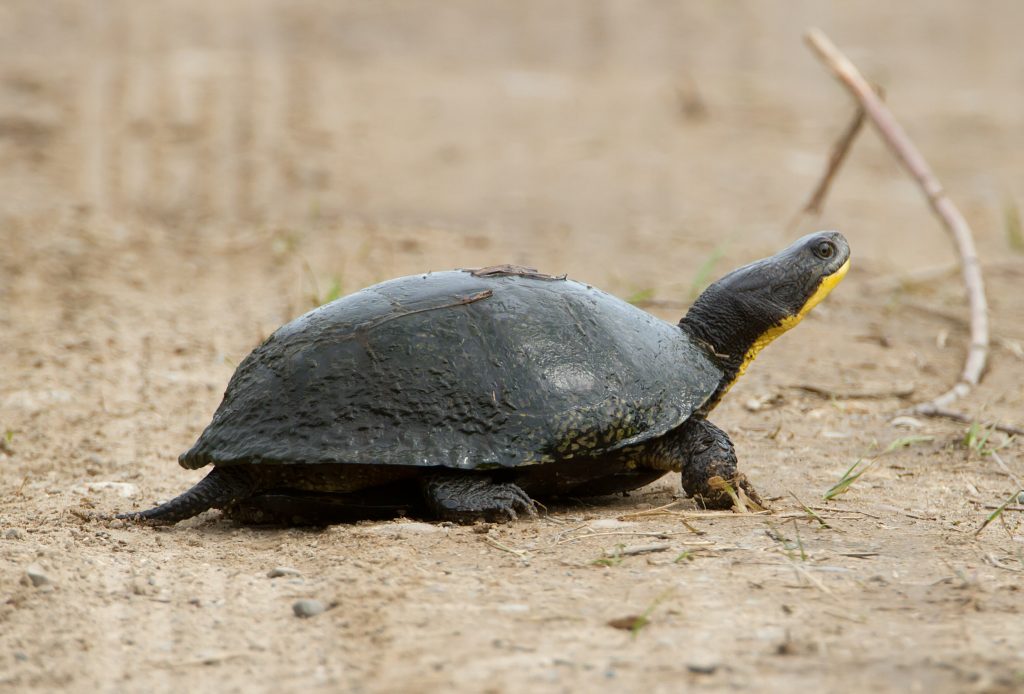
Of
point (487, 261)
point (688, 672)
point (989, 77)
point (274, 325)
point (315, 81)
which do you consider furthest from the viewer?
point (989, 77)

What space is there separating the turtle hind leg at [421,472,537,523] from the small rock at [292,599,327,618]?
69 centimetres

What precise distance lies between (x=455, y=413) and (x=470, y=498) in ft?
0.85

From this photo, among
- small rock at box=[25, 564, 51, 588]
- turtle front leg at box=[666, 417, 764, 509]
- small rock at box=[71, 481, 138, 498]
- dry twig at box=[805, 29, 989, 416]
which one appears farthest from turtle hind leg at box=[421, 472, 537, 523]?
dry twig at box=[805, 29, 989, 416]

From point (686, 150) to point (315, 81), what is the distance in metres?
3.66

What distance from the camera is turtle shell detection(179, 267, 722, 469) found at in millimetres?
3545

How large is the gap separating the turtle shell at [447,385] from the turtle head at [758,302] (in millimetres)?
399

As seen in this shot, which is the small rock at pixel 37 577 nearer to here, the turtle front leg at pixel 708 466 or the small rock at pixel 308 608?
the small rock at pixel 308 608

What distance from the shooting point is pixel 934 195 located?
20.9ft

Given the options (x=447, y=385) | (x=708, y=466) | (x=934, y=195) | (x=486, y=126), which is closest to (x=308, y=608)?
(x=447, y=385)

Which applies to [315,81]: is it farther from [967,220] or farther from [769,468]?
[769,468]

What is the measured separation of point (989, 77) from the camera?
13312mm

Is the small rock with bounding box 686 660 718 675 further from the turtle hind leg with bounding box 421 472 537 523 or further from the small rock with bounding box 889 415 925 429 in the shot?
the small rock with bounding box 889 415 925 429

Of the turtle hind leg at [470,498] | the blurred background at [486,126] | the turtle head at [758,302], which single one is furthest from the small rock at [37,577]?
the blurred background at [486,126]

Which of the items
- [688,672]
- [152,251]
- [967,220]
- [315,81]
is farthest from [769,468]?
[315,81]
